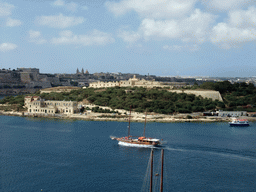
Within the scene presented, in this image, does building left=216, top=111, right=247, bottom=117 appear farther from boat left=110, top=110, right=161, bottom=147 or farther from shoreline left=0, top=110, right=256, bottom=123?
boat left=110, top=110, right=161, bottom=147

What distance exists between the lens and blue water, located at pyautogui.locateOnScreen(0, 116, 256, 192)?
1311cm

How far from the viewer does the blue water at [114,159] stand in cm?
1311

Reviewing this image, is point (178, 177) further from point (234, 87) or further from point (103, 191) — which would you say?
point (234, 87)

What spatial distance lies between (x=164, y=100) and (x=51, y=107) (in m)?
10.7

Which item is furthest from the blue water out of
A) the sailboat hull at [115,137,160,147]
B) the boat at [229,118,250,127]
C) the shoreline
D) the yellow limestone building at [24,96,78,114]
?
the yellow limestone building at [24,96,78,114]

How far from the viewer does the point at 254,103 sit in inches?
1330

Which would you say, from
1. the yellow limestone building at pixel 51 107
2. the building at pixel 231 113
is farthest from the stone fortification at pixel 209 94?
the yellow limestone building at pixel 51 107

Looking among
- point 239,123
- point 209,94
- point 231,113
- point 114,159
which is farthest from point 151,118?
point 114,159

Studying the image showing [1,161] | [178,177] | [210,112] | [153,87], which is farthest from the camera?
[153,87]

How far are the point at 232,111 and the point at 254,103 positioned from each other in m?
4.16

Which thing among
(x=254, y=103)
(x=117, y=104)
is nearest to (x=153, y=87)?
(x=117, y=104)

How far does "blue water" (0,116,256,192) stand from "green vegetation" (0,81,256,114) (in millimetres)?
6589

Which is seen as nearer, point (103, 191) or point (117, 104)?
point (103, 191)

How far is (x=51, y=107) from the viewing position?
31250mm
